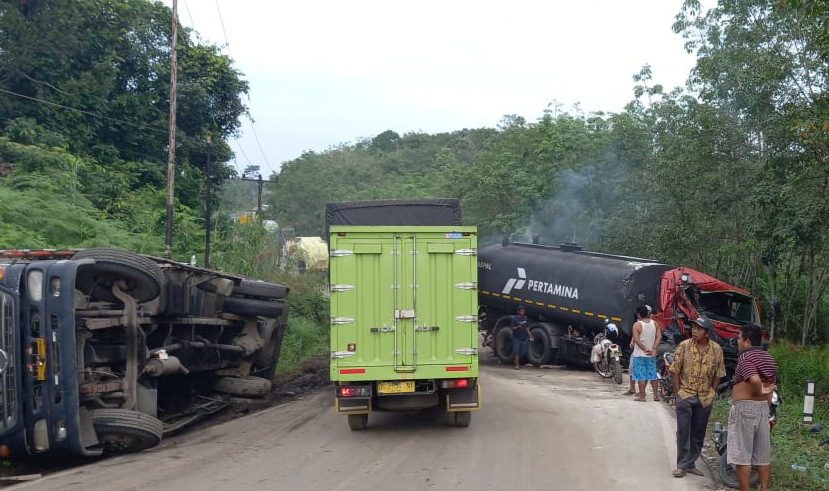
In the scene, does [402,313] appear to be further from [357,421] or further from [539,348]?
[539,348]

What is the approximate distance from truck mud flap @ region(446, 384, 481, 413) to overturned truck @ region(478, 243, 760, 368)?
732 centimetres

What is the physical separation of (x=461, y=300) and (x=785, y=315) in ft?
46.9

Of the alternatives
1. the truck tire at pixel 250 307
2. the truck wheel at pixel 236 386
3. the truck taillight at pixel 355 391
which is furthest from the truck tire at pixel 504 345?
the truck taillight at pixel 355 391

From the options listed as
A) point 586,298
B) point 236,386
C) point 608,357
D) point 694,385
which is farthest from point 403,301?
point 586,298

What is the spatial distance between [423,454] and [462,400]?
1361 mm

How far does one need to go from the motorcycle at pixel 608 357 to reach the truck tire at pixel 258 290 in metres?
6.59

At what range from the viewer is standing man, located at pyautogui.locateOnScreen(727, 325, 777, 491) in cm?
743

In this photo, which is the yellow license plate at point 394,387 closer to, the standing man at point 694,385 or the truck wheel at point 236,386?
the standing man at point 694,385

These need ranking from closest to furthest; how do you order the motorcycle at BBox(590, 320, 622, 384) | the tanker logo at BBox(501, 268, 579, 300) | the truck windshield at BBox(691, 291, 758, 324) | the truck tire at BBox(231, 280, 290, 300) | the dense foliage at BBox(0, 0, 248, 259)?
the truck tire at BBox(231, 280, 290, 300)
the motorcycle at BBox(590, 320, 622, 384)
the truck windshield at BBox(691, 291, 758, 324)
the tanker logo at BBox(501, 268, 579, 300)
the dense foliage at BBox(0, 0, 248, 259)

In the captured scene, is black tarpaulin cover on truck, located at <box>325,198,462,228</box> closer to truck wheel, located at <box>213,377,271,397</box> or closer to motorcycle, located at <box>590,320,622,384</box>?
truck wheel, located at <box>213,377,271,397</box>

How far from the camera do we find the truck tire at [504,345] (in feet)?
69.1

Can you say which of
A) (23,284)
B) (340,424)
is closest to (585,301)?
(340,424)

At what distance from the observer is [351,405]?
10.7m

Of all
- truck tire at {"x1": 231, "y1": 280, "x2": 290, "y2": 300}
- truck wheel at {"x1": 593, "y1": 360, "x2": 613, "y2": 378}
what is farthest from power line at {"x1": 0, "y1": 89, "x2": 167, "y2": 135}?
truck wheel at {"x1": 593, "y1": 360, "x2": 613, "y2": 378}
